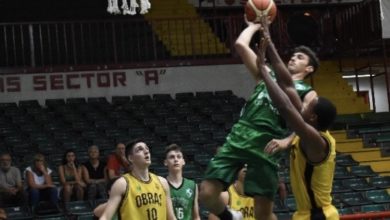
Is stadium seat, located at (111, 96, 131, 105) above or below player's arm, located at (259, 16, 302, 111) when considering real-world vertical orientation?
above

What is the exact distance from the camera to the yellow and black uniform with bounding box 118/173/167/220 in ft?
23.8

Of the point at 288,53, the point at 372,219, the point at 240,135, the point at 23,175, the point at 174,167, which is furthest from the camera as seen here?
the point at 288,53

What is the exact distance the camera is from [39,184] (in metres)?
11.9

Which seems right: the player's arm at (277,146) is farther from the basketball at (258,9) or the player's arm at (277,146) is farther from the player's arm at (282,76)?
the basketball at (258,9)

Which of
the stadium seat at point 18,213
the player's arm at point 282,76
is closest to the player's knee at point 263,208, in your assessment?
the player's arm at point 282,76

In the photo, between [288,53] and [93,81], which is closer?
[93,81]

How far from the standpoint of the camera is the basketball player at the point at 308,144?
5.41 m

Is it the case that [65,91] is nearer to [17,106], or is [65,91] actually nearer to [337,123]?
[17,106]

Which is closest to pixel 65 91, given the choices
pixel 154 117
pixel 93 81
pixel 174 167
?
pixel 93 81

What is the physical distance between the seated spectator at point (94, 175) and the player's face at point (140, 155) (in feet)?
16.2

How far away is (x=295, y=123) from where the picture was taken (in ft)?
17.5

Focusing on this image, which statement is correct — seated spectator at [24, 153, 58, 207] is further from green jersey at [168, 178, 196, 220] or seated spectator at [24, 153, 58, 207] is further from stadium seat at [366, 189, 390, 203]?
stadium seat at [366, 189, 390, 203]

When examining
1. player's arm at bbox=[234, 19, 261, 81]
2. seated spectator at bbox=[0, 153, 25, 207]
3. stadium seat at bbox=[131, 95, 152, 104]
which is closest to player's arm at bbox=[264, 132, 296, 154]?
player's arm at bbox=[234, 19, 261, 81]

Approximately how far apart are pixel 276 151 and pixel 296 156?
0.15 meters
